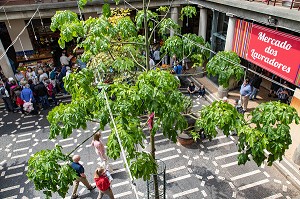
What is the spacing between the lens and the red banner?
355 inches

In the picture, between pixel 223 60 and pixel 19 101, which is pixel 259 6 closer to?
pixel 223 60

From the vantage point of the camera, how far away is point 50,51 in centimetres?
1748

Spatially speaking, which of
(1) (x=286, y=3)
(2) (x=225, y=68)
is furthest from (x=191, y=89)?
(2) (x=225, y=68)

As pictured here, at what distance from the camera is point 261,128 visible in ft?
13.8

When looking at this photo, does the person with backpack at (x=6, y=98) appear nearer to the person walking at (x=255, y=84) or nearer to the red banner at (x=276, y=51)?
the red banner at (x=276, y=51)

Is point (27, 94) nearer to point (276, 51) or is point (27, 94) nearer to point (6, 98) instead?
point (6, 98)

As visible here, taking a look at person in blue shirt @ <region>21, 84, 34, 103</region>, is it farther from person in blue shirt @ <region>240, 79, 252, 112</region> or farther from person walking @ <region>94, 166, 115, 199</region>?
person in blue shirt @ <region>240, 79, 252, 112</region>

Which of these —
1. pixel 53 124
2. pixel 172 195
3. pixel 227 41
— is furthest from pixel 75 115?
pixel 227 41

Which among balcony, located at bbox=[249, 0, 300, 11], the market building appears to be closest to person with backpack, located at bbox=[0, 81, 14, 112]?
the market building

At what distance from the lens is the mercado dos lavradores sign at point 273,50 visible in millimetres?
9031

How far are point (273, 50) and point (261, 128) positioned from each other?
665cm

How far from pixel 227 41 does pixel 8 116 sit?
436 inches

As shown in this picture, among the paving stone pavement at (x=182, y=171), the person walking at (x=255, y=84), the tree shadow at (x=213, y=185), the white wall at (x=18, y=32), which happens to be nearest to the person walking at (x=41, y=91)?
the paving stone pavement at (x=182, y=171)

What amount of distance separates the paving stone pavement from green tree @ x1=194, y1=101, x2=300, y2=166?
14.5ft
